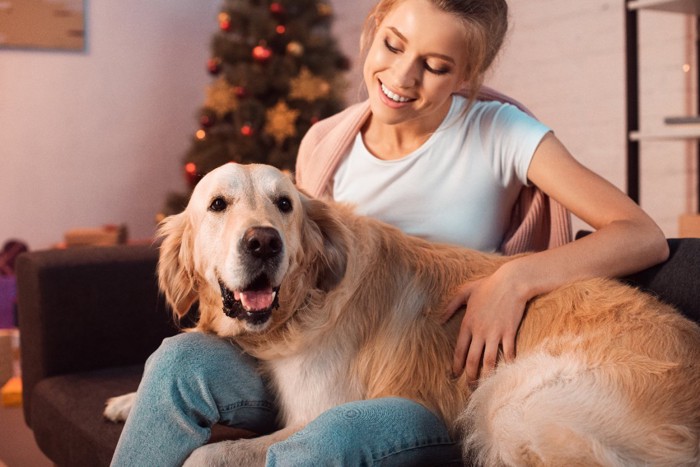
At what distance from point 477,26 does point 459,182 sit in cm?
37

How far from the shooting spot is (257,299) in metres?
1.55

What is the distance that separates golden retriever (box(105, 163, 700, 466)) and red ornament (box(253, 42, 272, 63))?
3.44 metres

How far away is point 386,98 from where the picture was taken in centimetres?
190

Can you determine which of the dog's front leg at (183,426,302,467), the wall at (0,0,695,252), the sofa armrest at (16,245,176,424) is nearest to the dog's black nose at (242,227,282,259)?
the dog's front leg at (183,426,302,467)

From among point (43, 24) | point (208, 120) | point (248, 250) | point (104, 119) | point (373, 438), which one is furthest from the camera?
point (104, 119)

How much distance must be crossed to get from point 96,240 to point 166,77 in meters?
1.58

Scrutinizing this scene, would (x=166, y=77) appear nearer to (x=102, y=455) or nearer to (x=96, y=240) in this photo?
(x=96, y=240)

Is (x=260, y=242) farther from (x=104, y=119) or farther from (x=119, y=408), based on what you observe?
Answer: (x=104, y=119)

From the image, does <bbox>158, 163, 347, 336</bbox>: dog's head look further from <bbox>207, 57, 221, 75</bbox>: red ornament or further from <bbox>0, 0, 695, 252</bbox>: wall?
<bbox>207, 57, 221, 75</bbox>: red ornament

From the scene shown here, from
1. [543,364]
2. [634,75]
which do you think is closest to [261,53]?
[634,75]

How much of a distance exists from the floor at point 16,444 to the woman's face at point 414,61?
5.56 feet

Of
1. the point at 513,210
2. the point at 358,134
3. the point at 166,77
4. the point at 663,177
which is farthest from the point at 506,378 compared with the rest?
the point at 166,77

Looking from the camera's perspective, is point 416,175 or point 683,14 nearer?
point 416,175

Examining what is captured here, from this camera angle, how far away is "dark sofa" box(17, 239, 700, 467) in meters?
2.09
